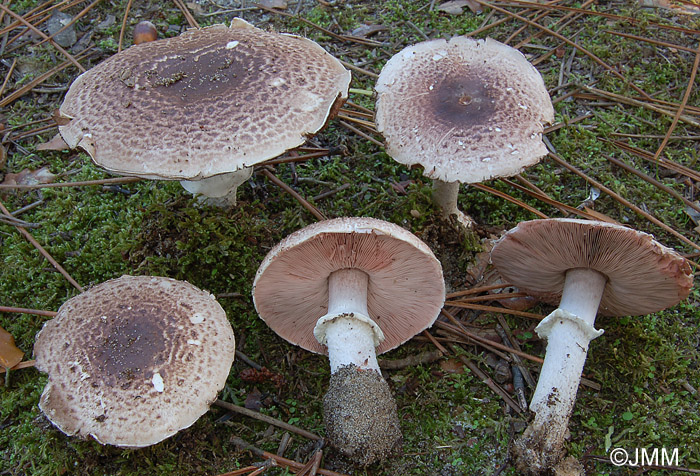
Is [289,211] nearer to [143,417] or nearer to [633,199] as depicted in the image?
[143,417]

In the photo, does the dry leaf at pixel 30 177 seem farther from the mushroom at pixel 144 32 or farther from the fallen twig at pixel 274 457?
the fallen twig at pixel 274 457

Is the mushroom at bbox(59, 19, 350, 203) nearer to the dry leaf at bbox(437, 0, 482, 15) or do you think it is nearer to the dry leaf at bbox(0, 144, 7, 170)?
the dry leaf at bbox(0, 144, 7, 170)

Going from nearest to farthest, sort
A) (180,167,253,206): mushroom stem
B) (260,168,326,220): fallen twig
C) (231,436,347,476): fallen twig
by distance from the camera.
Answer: (231,436,347,476): fallen twig
(180,167,253,206): mushroom stem
(260,168,326,220): fallen twig

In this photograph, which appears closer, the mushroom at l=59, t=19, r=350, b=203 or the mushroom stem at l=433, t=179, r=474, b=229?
the mushroom at l=59, t=19, r=350, b=203

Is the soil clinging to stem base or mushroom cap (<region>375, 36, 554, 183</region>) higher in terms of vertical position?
mushroom cap (<region>375, 36, 554, 183</region>)

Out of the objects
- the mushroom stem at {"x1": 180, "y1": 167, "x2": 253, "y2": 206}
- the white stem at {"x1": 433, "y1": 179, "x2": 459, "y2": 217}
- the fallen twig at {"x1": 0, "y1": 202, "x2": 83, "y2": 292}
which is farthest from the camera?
the white stem at {"x1": 433, "y1": 179, "x2": 459, "y2": 217}

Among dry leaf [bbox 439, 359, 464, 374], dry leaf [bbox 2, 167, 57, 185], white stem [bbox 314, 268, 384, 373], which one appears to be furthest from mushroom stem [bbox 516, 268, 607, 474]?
dry leaf [bbox 2, 167, 57, 185]

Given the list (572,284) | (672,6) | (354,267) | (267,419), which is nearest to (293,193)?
(354,267)

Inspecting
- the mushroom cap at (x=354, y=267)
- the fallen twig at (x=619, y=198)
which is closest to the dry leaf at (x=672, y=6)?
the fallen twig at (x=619, y=198)
